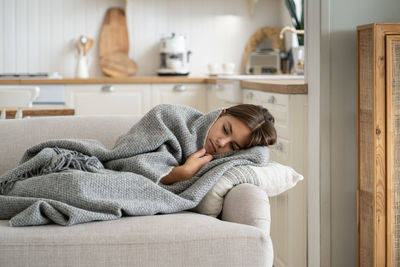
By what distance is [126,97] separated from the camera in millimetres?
4473

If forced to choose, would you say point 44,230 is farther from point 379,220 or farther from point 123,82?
point 123,82

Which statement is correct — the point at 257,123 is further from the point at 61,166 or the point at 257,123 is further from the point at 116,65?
the point at 116,65

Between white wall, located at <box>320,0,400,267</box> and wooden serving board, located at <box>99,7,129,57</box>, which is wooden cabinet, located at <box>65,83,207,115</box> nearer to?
wooden serving board, located at <box>99,7,129,57</box>

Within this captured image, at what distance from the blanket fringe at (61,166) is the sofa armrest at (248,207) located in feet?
1.38

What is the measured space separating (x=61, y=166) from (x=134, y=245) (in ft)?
1.36

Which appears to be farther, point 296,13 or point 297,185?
point 296,13

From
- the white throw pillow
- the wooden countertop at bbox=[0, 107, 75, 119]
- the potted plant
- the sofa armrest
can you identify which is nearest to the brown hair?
the white throw pillow

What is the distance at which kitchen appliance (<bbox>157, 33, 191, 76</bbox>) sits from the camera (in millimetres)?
4758

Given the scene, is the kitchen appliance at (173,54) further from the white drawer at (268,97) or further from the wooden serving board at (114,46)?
the white drawer at (268,97)

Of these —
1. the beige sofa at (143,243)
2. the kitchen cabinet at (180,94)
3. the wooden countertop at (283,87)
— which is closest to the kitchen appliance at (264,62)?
the kitchen cabinet at (180,94)

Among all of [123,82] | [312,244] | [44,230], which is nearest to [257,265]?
[44,230]

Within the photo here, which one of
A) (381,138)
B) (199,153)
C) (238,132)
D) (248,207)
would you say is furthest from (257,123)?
(381,138)

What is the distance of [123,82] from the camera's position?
14.6ft

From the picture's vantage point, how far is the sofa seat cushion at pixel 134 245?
1370mm
